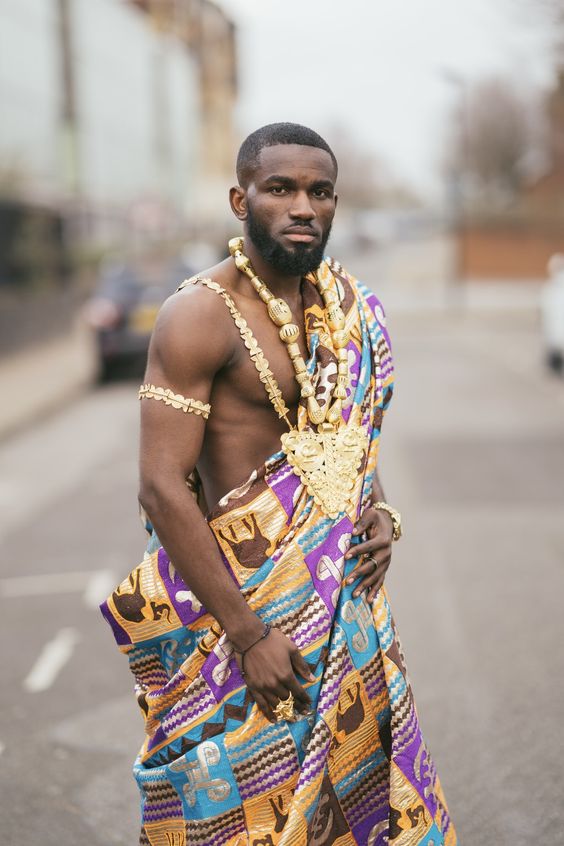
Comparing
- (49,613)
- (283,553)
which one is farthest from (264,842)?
(49,613)

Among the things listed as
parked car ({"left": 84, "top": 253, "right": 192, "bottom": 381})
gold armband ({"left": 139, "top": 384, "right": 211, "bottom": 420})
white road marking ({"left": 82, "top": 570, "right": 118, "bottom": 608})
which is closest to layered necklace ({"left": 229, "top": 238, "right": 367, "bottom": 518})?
gold armband ({"left": 139, "top": 384, "right": 211, "bottom": 420})

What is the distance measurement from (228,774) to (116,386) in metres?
14.0

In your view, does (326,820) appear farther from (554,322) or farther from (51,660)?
(554,322)

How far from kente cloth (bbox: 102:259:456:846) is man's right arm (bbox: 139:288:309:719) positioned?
0.08m

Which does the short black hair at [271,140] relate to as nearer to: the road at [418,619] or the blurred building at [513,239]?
the road at [418,619]

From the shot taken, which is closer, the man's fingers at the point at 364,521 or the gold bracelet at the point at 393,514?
the man's fingers at the point at 364,521

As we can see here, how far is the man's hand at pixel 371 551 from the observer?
257 centimetres

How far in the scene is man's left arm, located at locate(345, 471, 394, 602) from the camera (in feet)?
8.45

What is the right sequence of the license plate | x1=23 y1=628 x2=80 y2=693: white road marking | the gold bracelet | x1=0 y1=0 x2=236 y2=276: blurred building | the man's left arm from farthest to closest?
1. x1=0 y1=0 x2=236 y2=276: blurred building
2. the license plate
3. x1=23 y1=628 x2=80 y2=693: white road marking
4. the gold bracelet
5. the man's left arm

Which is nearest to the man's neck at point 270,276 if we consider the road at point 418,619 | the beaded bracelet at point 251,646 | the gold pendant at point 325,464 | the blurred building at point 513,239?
the gold pendant at point 325,464

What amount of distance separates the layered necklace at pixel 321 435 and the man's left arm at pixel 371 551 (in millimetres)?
109

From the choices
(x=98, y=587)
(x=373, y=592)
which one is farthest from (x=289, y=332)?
(x=98, y=587)

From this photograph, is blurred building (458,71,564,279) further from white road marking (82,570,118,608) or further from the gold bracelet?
the gold bracelet

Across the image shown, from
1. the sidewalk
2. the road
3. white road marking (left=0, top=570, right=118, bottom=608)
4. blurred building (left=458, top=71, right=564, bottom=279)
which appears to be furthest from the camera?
blurred building (left=458, top=71, right=564, bottom=279)
